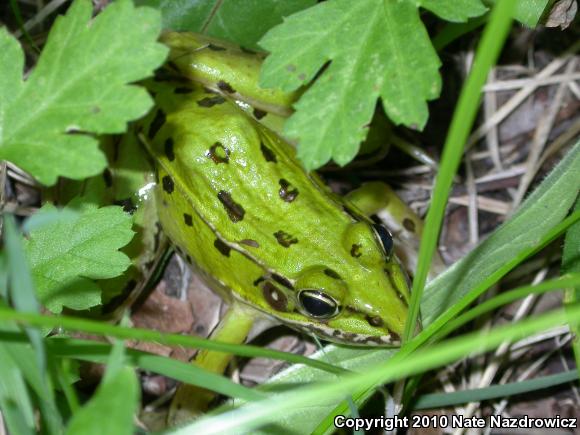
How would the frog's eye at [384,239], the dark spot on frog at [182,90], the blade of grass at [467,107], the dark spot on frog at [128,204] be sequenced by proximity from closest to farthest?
1. the blade of grass at [467,107]
2. the frog's eye at [384,239]
3. the dark spot on frog at [182,90]
4. the dark spot on frog at [128,204]

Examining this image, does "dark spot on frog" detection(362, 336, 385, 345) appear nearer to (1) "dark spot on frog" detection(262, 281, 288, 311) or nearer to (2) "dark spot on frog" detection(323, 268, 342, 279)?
(2) "dark spot on frog" detection(323, 268, 342, 279)

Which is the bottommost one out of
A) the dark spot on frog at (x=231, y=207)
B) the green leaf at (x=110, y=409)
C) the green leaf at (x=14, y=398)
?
the dark spot on frog at (x=231, y=207)


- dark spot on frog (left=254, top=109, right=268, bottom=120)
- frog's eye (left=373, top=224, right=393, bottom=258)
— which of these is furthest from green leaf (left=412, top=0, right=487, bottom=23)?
dark spot on frog (left=254, top=109, right=268, bottom=120)

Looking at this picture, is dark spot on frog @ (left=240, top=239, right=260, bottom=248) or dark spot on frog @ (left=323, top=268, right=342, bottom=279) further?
dark spot on frog @ (left=240, top=239, right=260, bottom=248)

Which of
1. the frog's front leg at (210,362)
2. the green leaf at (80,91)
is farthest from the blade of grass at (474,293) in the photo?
the frog's front leg at (210,362)

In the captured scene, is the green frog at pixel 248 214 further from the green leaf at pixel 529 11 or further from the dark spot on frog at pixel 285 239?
the green leaf at pixel 529 11

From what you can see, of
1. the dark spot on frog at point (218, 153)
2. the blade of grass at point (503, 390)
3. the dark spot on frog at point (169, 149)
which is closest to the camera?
the blade of grass at point (503, 390)

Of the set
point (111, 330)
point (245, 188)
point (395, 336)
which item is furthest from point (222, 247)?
point (111, 330)
